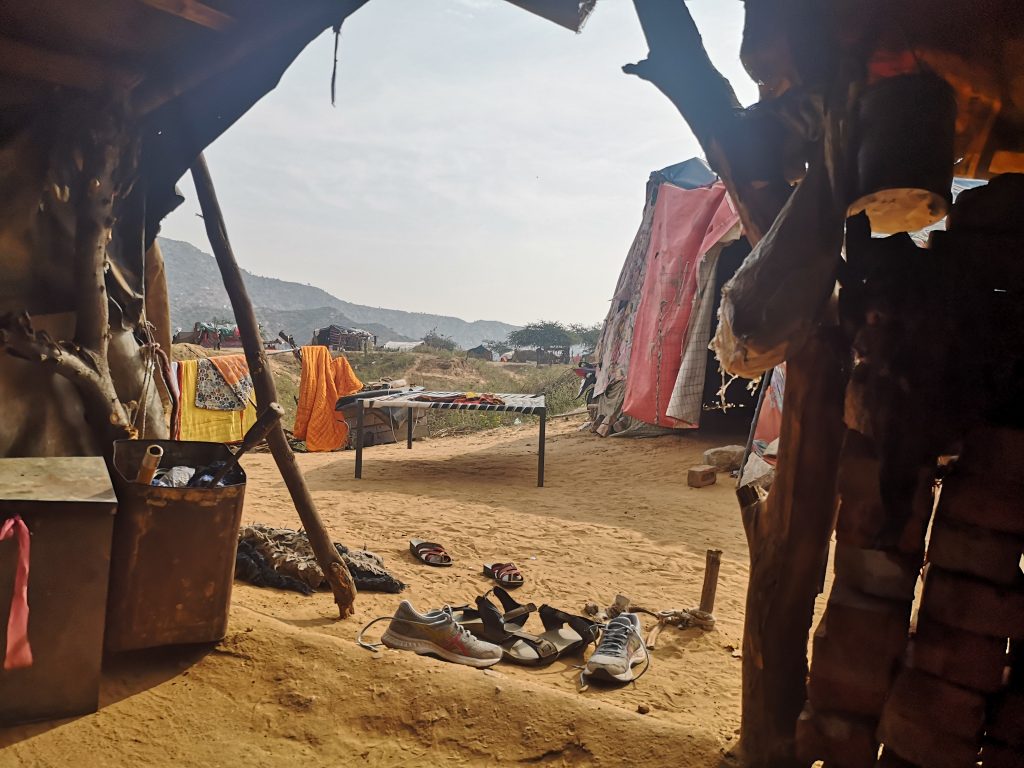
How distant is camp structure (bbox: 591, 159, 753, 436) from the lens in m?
8.73

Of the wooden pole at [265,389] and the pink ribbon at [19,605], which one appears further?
the wooden pole at [265,389]

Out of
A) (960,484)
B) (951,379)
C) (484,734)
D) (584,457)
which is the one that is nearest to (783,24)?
(951,379)

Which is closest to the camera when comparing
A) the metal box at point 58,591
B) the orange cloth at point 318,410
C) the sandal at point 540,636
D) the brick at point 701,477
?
the metal box at point 58,591

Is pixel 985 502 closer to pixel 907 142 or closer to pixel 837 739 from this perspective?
pixel 837 739

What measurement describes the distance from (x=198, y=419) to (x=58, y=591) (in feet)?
28.6

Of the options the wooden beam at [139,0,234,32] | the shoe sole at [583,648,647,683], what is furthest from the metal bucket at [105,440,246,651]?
the wooden beam at [139,0,234,32]

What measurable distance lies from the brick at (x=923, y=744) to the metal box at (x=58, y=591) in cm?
238

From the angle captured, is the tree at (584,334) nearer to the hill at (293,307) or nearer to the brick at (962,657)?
the brick at (962,657)

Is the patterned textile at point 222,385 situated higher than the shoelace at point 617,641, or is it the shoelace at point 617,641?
the patterned textile at point 222,385

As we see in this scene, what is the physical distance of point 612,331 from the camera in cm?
1142

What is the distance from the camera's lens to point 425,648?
9.11ft

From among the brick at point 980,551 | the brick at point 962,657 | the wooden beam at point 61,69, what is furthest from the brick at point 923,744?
the wooden beam at point 61,69

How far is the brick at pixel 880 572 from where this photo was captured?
1.57m

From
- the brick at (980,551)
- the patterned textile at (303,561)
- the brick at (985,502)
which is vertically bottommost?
the patterned textile at (303,561)
